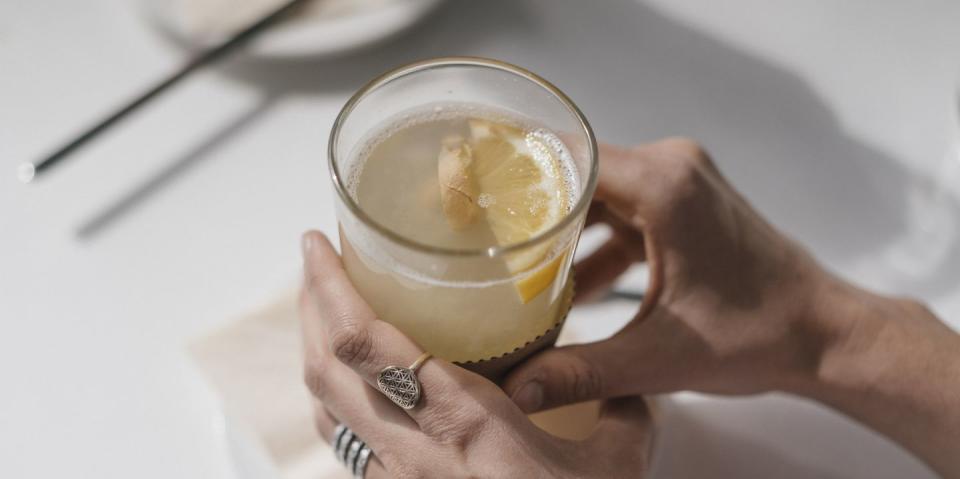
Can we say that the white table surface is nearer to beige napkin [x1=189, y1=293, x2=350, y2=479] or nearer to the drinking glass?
beige napkin [x1=189, y1=293, x2=350, y2=479]

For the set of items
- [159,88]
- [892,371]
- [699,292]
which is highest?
[159,88]

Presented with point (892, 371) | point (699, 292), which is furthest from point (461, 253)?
point (892, 371)

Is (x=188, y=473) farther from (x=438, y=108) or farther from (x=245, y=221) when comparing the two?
(x=438, y=108)

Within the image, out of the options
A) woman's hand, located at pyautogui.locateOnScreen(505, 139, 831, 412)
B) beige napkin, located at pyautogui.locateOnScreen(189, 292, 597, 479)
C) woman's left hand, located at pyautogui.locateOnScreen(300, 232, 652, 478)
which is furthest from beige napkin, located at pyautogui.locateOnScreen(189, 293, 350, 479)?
woman's hand, located at pyautogui.locateOnScreen(505, 139, 831, 412)

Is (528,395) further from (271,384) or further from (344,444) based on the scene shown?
(271,384)

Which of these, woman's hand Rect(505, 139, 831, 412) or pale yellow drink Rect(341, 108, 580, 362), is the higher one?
pale yellow drink Rect(341, 108, 580, 362)

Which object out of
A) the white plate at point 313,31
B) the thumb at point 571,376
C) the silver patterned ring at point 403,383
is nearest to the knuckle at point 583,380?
the thumb at point 571,376

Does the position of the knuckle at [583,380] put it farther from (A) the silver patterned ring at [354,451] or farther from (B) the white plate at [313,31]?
(B) the white plate at [313,31]

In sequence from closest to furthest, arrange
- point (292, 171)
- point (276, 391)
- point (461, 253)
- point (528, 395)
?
1. point (461, 253)
2. point (528, 395)
3. point (276, 391)
4. point (292, 171)
